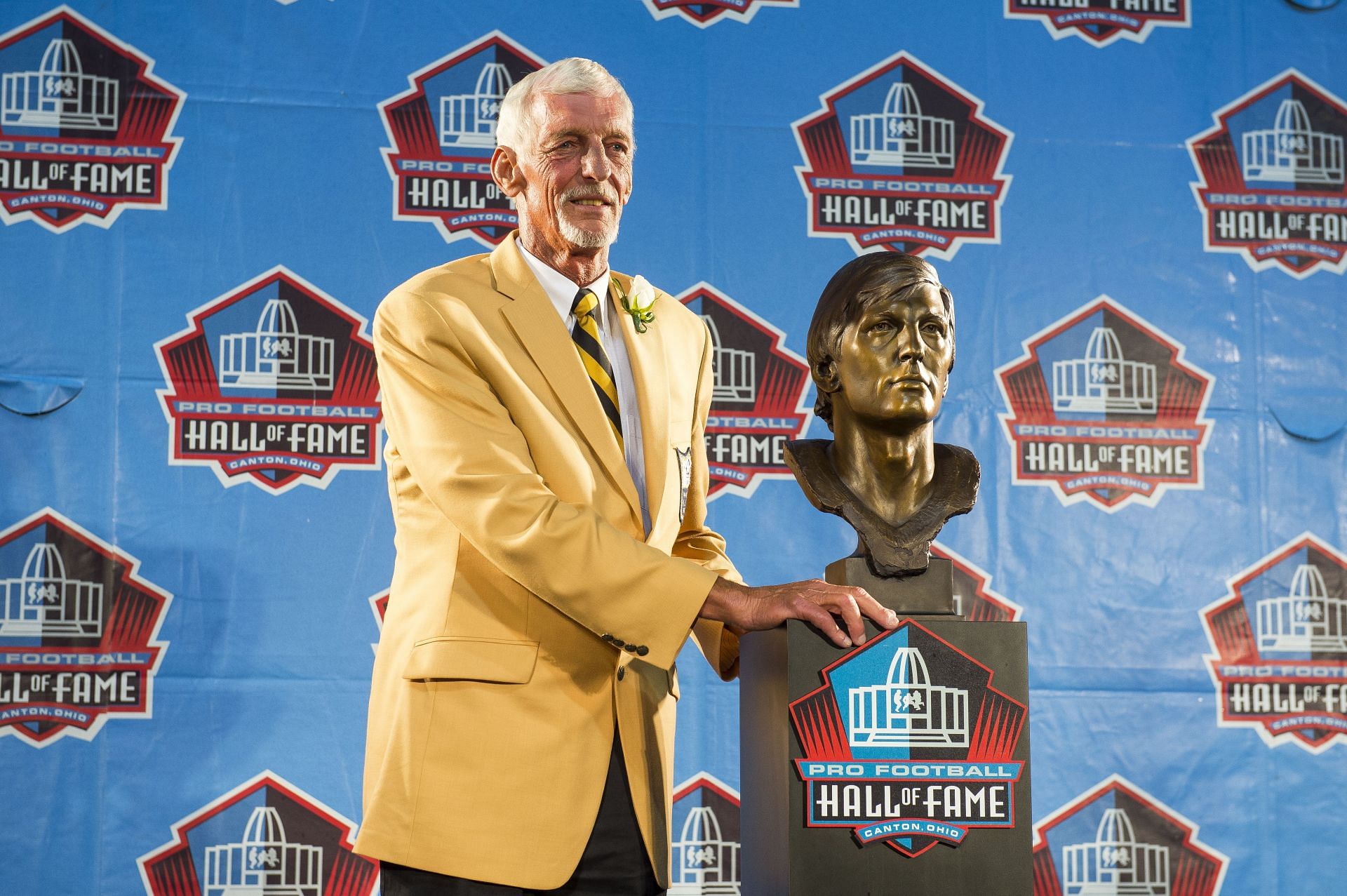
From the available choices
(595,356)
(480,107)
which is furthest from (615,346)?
(480,107)

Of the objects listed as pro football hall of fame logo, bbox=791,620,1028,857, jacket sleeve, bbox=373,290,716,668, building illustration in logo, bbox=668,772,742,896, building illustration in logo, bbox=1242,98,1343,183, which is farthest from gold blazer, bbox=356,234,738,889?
building illustration in logo, bbox=1242,98,1343,183

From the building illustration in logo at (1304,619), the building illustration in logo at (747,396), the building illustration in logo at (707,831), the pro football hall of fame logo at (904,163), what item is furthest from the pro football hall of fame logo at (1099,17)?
the building illustration in logo at (707,831)

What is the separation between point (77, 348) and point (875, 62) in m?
2.01

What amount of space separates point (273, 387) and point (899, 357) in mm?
1662

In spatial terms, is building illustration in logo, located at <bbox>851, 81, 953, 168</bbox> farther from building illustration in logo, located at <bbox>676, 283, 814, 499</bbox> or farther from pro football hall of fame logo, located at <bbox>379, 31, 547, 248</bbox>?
pro football hall of fame logo, located at <bbox>379, 31, 547, 248</bbox>

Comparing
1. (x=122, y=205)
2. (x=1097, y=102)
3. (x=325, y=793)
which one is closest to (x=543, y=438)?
(x=325, y=793)

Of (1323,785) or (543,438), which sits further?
(1323,785)

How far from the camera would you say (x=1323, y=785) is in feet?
10.6

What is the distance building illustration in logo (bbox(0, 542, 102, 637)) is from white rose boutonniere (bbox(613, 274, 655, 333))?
164 cm

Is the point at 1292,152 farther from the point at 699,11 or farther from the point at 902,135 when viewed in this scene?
the point at 699,11

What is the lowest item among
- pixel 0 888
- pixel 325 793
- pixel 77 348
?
pixel 0 888

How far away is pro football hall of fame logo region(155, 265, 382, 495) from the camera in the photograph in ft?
10.1

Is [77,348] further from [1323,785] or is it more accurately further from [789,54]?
[1323,785]

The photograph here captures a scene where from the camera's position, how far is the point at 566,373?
1.82 meters
